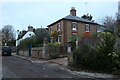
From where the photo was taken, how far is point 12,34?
67.5 metres

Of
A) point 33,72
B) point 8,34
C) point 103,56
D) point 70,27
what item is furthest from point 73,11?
point 8,34

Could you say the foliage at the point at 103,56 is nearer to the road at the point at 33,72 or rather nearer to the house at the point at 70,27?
the road at the point at 33,72

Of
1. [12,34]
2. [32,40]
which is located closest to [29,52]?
[32,40]

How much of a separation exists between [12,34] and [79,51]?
6047cm

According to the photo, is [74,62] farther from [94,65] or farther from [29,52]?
[29,52]

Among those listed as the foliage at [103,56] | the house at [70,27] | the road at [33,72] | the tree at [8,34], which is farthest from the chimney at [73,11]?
the tree at [8,34]

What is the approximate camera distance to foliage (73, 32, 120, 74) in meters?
9.96

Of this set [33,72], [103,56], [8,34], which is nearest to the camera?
[33,72]

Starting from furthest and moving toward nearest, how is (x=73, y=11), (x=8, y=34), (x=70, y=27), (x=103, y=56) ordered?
(x=8, y=34) → (x=73, y=11) → (x=70, y=27) → (x=103, y=56)

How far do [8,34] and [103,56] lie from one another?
6001 centimetres

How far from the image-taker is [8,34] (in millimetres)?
64500

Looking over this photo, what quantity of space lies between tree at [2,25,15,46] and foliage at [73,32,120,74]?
5366 centimetres

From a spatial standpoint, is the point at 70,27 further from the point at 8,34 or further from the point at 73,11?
the point at 8,34

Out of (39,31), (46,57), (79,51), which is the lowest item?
(46,57)
